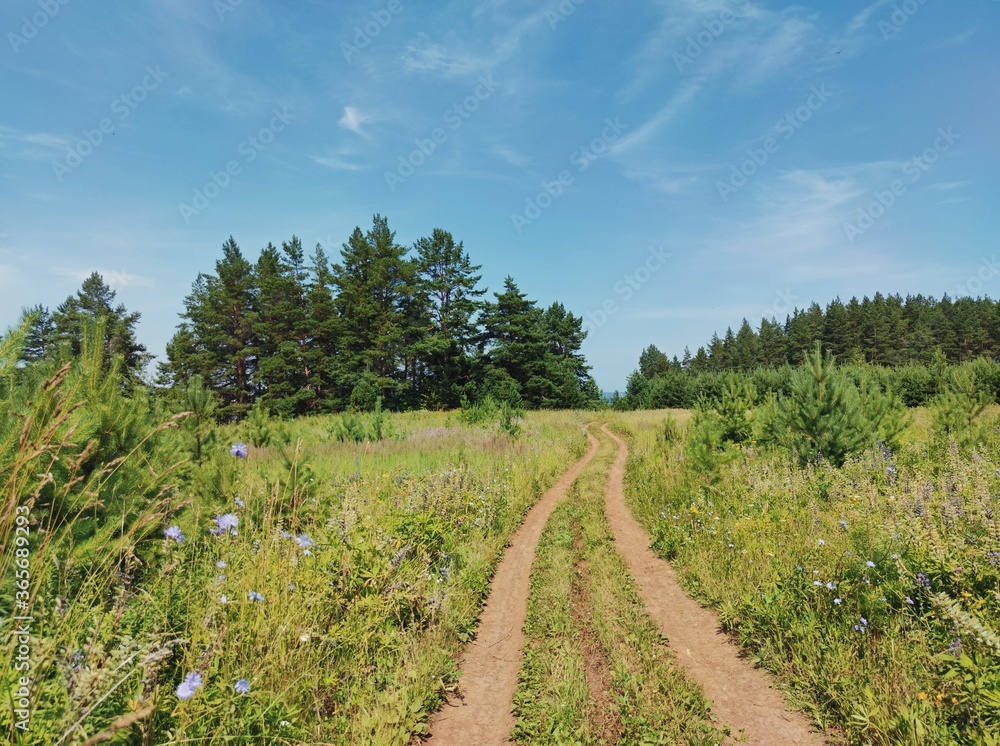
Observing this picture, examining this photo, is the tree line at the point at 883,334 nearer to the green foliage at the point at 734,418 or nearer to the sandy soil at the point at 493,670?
the green foliage at the point at 734,418

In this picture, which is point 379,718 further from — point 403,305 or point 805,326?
point 805,326

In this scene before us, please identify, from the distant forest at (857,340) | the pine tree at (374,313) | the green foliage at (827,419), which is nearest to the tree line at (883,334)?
the distant forest at (857,340)

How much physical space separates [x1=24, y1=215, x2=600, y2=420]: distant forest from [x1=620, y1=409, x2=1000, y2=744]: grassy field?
103 ft

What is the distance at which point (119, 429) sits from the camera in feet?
11.9

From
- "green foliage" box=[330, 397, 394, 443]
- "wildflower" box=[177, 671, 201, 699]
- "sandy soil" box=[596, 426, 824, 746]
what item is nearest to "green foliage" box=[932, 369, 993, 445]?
"sandy soil" box=[596, 426, 824, 746]

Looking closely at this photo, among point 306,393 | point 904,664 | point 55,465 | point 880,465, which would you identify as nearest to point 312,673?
point 55,465

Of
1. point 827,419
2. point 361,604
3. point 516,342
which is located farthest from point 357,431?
point 516,342

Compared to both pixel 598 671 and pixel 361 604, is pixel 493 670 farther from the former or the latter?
pixel 361 604

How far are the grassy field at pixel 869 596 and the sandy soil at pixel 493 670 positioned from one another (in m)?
2.37

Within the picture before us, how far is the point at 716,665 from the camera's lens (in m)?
4.36

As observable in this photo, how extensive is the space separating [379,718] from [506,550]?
4.57 metres

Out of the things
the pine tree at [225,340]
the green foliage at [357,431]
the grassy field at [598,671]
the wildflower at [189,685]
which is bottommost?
the grassy field at [598,671]

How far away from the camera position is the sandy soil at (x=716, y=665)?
11.3ft

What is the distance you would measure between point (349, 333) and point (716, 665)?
40.0 m
